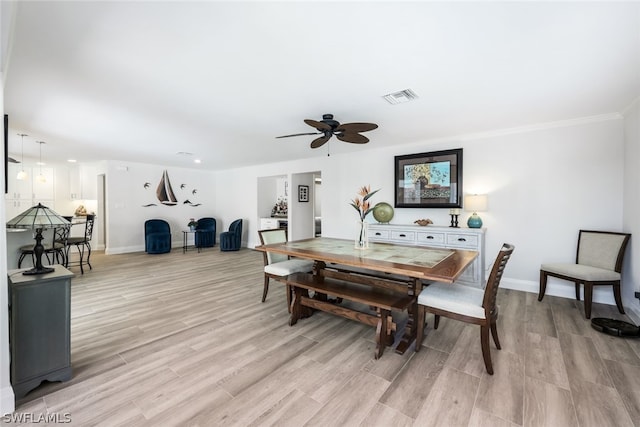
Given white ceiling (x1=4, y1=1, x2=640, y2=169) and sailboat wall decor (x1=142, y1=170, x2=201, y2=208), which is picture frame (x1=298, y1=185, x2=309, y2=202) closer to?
white ceiling (x1=4, y1=1, x2=640, y2=169)

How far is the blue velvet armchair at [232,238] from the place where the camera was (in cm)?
723

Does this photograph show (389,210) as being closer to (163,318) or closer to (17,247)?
(163,318)

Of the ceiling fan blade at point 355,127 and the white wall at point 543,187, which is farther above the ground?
the ceiling fan blade at point 355,127


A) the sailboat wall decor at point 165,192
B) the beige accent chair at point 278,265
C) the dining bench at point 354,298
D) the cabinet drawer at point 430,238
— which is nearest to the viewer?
the dining bench at point 354,298

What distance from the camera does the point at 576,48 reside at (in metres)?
1.93

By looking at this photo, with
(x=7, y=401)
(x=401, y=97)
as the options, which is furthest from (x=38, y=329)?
(x=401, y=97)

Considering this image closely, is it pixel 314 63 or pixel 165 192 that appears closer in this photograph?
pixel 314 63

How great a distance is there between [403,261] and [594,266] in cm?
269

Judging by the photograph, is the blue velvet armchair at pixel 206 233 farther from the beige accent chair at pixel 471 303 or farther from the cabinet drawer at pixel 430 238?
the beige accent chair at pixel 471 303

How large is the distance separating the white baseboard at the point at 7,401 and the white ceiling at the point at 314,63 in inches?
86.9

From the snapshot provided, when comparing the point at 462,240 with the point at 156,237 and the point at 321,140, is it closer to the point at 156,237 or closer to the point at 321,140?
the point at 321,140

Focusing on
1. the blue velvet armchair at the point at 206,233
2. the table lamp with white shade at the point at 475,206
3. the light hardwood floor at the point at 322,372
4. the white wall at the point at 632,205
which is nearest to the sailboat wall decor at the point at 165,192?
the blue velvet armchair at the point at 206,233

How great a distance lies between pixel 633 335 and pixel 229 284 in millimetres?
4600

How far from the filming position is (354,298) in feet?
8.00
